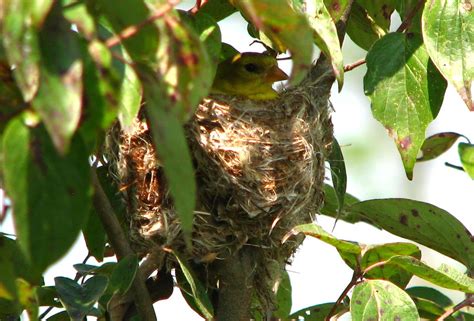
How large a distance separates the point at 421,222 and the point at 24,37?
1.76 meters

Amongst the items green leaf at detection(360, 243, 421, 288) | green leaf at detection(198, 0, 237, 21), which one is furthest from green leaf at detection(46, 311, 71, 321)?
green leaf at detection(198, 0, 237, 21)

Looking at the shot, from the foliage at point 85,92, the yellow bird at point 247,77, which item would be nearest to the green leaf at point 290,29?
the foliage at point 85,92

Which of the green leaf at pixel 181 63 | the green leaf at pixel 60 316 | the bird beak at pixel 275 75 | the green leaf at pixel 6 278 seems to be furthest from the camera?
the bird beak at pixel 275 75

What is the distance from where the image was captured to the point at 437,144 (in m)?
3.10

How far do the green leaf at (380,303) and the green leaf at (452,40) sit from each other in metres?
0.50

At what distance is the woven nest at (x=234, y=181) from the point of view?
8.96 feet

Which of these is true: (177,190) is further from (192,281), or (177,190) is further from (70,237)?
(192,281)

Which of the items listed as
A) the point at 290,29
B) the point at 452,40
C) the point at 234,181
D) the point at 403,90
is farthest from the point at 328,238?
the point at 290,29

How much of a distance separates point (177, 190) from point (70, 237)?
0.48 ft

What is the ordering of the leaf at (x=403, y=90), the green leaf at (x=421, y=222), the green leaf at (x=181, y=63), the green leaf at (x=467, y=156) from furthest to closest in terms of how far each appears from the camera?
the green leaf at (x=467, y=156) < the green leaf at (x=421, y=222) < the leaf at (x=403, y=90) < the green leaf at (x=181, y=63)

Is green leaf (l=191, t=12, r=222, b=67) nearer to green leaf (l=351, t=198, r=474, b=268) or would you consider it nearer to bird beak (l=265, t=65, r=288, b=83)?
green leaf (l=351, t=198, r=474, b=268)

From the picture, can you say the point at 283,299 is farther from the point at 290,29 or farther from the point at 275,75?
the point at 290,29

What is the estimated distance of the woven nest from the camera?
2.73 meters

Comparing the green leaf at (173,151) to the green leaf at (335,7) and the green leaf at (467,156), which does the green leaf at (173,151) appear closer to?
the green leaf at (335,7)
